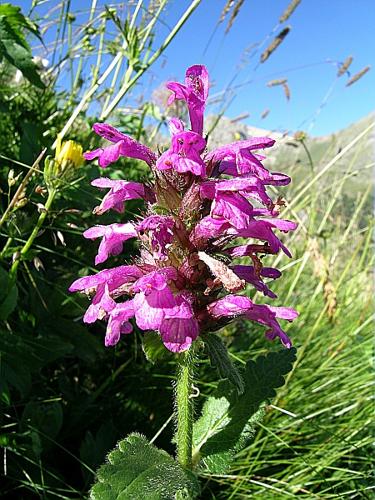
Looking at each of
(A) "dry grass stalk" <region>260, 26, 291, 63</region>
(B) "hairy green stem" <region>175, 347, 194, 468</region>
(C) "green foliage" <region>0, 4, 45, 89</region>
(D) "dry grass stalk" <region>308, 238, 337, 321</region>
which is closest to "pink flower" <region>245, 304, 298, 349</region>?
(B) "hairy green stem" <region>175, 347, 194, 468</region>

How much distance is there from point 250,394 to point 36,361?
23.1 inches

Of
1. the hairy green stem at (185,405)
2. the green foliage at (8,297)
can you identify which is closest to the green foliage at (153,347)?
the hairy green stem at (185,405)

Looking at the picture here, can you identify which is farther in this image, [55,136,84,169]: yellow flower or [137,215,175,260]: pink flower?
[55,136,84,169]: yellow flower

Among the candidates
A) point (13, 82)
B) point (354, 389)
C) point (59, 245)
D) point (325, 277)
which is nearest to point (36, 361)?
point (59, 245)

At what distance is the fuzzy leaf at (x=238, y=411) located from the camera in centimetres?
111

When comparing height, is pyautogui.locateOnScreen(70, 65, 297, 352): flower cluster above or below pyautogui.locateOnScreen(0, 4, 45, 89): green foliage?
below

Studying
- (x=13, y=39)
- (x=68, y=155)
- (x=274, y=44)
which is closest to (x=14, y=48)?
(x=13, y=39)

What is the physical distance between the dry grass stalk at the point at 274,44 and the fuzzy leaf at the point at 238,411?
1638mm

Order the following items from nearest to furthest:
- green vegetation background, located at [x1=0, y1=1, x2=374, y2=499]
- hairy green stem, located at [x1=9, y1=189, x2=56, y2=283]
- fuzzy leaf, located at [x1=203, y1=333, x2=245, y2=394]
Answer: fuzzy leaf, located at [x1=203, y1=333, x2=245, y2=394], hairy green stem, located at [x1=9, y1=189, x2=56, y2=283], green vegetation background, located at [x1=0, y1=1, x2=374, y2=499]

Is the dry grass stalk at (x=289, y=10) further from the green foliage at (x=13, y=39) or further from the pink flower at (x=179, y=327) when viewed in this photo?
the pink flower at (x=179, y=327)

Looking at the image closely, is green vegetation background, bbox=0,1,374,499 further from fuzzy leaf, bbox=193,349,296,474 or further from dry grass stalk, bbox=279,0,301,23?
dry grass stalk, bbox=279,0,301,23

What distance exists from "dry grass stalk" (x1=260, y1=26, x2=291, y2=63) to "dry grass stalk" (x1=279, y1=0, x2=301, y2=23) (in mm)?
44

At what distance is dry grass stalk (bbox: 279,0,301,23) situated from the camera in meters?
2.24

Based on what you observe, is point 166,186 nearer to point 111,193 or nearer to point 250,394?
point 111,193
